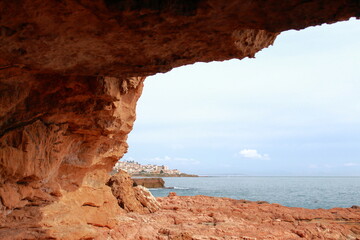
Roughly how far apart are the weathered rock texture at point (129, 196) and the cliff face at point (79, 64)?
7.67ft

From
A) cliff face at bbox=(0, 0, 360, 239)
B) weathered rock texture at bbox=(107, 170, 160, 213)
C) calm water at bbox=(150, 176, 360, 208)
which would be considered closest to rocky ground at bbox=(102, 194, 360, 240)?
weathered rock texture at bbox=(107, 170, 160, 213)

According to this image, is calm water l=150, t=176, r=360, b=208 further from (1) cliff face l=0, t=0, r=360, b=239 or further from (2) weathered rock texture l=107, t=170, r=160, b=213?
(1) cliff face l=0, t=0, r=360, b=239

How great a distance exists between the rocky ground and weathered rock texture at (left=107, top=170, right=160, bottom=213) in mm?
517

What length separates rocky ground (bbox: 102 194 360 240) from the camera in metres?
10.2

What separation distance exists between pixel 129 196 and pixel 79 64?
29.2 feet

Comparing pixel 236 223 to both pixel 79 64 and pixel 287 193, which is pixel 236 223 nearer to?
pixel 79 64

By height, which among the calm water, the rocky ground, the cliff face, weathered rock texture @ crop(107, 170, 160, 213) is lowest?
the calm water

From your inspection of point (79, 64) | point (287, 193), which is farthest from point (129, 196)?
point (287, 193)

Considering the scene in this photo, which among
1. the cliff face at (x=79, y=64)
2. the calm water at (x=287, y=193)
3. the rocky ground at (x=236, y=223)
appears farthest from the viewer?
the calm water at (x=287, y=193)

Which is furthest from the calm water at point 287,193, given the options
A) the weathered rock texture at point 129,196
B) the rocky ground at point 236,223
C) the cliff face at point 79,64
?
the cliff face at point 79,64

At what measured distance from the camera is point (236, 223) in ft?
38.5

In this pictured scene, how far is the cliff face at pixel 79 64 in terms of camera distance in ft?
11.6

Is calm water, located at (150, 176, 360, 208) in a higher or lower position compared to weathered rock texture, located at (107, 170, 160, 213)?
lower

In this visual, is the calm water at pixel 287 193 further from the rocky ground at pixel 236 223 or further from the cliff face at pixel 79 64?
the cliff face at pixel 79 64
